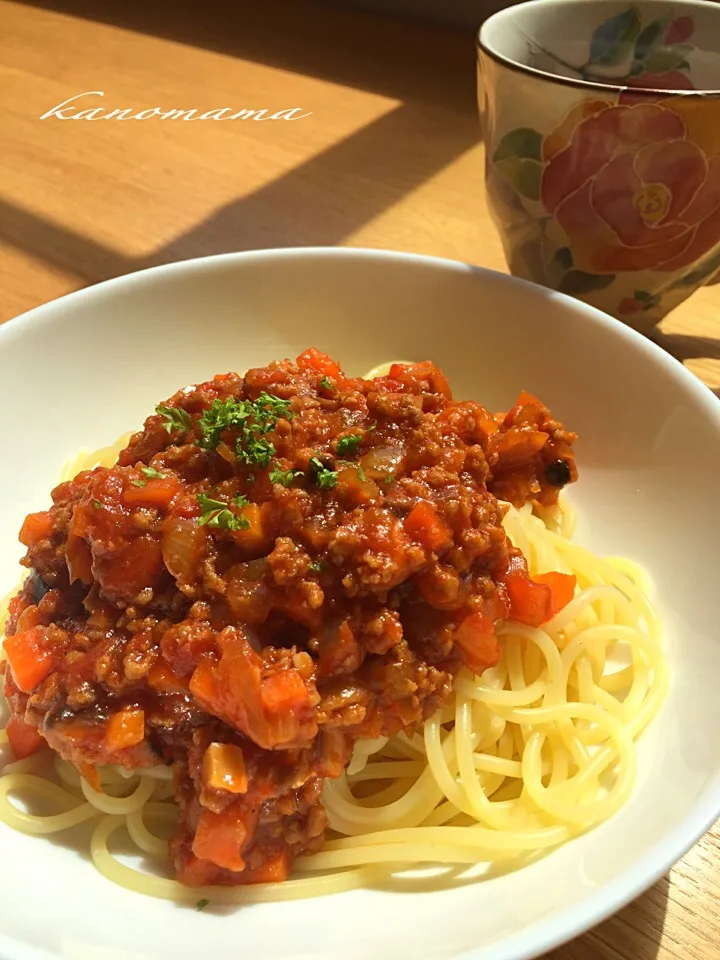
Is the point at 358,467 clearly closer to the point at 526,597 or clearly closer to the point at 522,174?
the point at 526,597

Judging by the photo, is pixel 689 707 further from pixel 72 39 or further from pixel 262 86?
pixel 72 39

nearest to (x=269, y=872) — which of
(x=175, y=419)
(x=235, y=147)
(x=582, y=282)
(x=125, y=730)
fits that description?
(x=125, y=730)

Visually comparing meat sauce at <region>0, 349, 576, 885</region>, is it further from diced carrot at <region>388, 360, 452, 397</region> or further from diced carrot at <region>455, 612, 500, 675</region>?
diced carrot at <region>388, 360, 452, 397</region>

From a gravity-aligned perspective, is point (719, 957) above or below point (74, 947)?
above

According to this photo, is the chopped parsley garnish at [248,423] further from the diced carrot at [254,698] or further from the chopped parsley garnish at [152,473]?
the diced carrot at [254,698]

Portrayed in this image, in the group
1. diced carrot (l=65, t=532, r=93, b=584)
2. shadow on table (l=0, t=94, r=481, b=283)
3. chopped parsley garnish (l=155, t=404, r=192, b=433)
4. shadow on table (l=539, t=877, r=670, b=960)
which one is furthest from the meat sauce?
shadow on table (l=0, t=94, r=481, b=283)

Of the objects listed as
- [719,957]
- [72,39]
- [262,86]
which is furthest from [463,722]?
[72,39]

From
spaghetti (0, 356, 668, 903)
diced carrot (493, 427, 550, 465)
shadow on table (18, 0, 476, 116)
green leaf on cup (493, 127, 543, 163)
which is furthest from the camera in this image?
shadow on table (18, 0, 476, 116)
